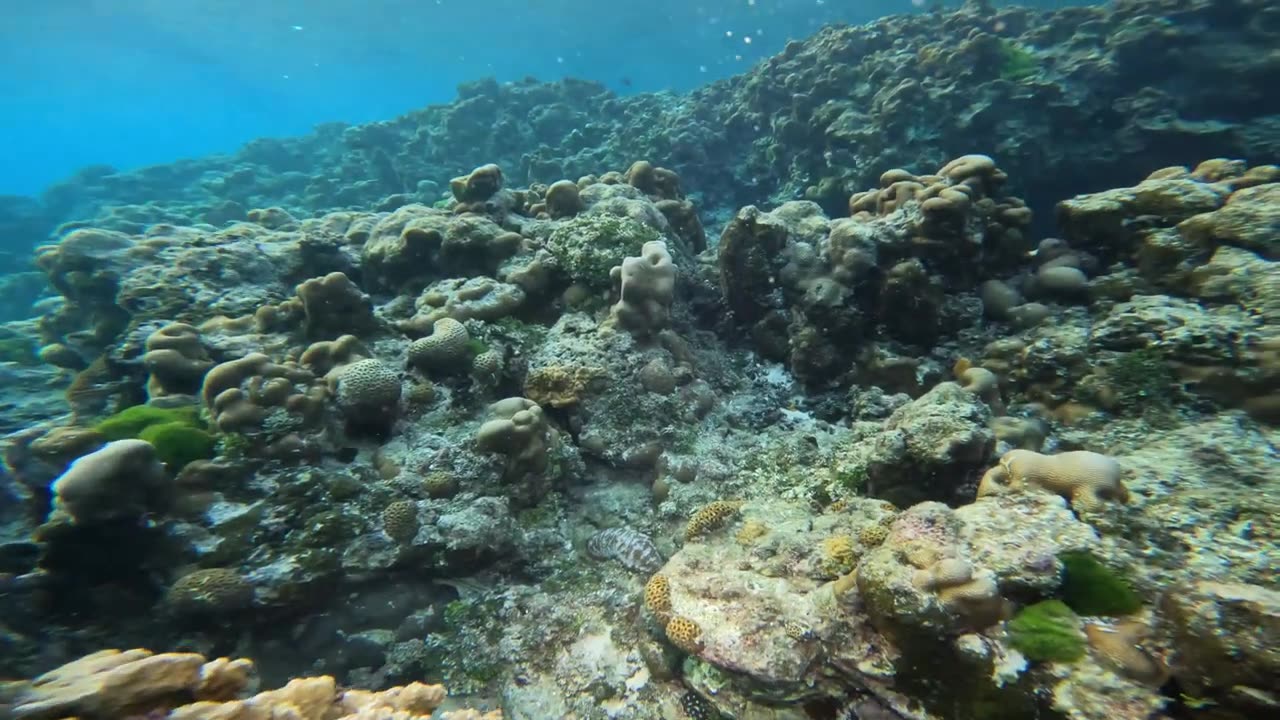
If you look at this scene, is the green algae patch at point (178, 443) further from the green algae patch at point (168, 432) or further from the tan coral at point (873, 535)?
the tan coral at point (873, 535)

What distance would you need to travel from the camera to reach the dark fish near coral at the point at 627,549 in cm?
444

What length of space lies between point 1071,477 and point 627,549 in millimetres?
3173

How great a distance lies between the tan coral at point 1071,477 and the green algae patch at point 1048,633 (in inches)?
29.2

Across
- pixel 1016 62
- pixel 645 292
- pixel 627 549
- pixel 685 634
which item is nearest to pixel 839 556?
pixel 685 634

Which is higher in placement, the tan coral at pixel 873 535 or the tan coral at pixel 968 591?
the tan coral at pixel 968 591

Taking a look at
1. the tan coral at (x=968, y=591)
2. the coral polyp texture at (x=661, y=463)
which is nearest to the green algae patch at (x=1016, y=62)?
the coral polyp texture at (x=661, y=463)

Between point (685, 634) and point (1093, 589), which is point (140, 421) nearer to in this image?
point (685, 634)

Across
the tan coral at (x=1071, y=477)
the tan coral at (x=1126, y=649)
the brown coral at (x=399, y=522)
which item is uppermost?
the brown coral at (x=399, y=522)

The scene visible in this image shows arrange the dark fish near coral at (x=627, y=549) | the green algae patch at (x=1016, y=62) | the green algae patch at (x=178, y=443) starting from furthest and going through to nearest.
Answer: the green algae patch at (x=1016, y=62) → the dark fish near coral at (x=627, y=549) → the green algae patch at (x=178, y=443)

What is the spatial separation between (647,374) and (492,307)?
194 centimetres

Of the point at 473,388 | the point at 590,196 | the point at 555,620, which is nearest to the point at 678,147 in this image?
the point at 590,196

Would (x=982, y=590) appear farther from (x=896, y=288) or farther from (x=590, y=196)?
(x=590, y=196)

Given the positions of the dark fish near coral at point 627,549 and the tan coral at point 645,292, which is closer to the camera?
the dark fish near coral at point 627,549

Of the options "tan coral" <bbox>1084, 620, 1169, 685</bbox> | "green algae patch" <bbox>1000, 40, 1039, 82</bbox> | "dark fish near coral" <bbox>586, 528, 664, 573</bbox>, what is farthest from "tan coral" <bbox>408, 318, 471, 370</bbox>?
"green algae patch" <bbox>1000, 40, 1039, 82</bbox>
